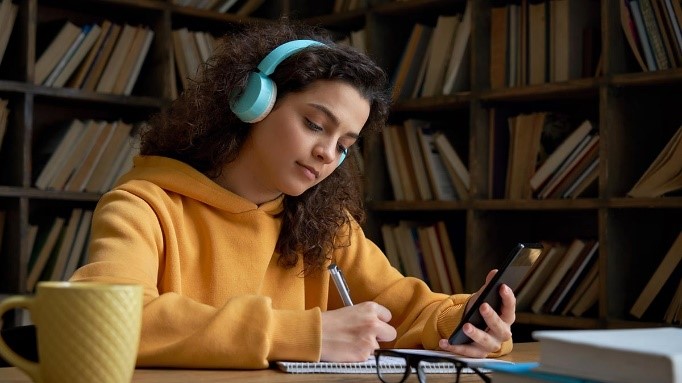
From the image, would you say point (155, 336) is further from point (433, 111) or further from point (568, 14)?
point (433, 111)

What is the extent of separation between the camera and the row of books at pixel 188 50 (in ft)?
11.1

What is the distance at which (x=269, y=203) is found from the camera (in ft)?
5.68

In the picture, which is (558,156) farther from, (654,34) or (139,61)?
(139,61)

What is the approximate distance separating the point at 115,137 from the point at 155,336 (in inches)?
81.2

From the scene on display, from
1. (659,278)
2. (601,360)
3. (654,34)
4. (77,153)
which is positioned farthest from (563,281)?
(601,360)

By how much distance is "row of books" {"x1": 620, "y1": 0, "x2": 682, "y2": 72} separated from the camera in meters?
2.57

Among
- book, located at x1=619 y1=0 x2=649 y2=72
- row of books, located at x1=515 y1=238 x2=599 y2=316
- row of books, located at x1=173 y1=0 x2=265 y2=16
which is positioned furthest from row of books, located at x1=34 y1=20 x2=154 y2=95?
book, located at x1=619 y1=0 x2=649 y2=72

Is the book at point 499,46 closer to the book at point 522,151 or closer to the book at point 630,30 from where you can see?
the book at point 522,151

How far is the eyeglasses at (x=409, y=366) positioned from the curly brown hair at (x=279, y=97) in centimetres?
50

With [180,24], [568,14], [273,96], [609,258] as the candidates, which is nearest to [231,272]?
[273,96]

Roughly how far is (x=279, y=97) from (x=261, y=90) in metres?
0.05

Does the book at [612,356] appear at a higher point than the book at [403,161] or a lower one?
lower

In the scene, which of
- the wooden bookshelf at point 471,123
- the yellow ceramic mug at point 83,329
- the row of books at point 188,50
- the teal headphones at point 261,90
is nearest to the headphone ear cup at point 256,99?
the teal headphones at point 261,90

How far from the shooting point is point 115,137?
3.23 meters
